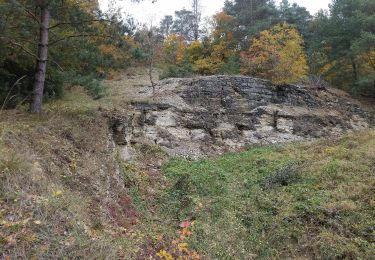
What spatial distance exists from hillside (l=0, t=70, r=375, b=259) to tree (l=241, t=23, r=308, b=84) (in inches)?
305

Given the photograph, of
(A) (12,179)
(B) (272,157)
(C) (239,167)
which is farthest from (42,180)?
(B) (272,157)

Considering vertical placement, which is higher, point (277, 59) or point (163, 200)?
point (277, 59)

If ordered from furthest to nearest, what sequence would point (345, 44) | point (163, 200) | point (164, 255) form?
point (345, 44)
point (163, 200)
point (164, 255)

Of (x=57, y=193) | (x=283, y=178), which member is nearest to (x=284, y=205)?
(x=283, y=178)

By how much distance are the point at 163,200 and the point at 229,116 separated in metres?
8.65

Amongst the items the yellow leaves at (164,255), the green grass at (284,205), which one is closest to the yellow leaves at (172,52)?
the green grass at (284,205)

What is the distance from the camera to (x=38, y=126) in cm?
750

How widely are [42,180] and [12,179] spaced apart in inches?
22.5

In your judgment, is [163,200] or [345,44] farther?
[345,44]

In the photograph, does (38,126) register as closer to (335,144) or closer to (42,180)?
(42,180)

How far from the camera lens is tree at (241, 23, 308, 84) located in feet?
66.2

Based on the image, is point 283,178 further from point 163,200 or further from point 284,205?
point 163,200

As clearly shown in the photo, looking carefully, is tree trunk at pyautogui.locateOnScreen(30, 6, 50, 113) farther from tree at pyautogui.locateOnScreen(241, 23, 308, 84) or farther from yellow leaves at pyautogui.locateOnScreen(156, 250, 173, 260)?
tree at pyautogui.locateOnScreen(241, 23, 308, 84)

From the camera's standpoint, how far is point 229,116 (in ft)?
57.9
